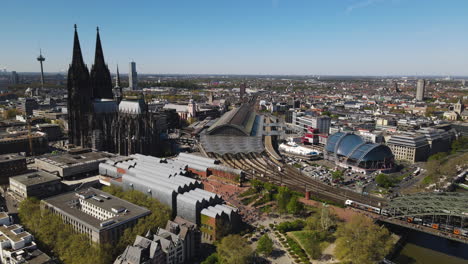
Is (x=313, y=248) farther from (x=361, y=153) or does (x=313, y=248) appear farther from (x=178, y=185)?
(x=361, y=153)

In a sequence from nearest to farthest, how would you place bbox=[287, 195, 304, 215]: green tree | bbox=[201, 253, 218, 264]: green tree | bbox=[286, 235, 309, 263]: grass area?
bbox=[201, 253, 218, 264]: green tree
bbox=[286, 235, 309, 263]: grass area
bbox=[287, 195, 304, 215]: green tree

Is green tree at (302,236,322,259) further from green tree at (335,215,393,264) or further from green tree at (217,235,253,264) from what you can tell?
green tree at (217,235,253,264)

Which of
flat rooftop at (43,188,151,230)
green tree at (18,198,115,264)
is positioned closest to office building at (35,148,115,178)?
flat rooftop at (43,188,151,230)

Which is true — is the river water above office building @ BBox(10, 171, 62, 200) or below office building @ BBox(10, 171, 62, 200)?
below

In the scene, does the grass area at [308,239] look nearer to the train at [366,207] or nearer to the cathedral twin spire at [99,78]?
the train at [366,207]

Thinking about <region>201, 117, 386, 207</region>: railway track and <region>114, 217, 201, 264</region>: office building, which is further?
<region>201, 117, 386, 207</region>: railway track

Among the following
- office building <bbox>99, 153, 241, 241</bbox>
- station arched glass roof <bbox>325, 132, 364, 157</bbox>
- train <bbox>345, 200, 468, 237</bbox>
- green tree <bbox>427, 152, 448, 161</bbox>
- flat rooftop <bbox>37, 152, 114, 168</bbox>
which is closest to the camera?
train <bbox>345, 200, 468, 237</bbox>

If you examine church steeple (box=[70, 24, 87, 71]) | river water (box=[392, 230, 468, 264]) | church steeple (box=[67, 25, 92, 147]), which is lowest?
river water (box=[392, 230, 468, 264])

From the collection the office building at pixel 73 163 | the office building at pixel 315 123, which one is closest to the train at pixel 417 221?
the office building at pixel 73 163
